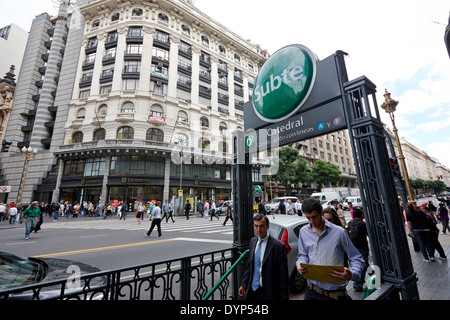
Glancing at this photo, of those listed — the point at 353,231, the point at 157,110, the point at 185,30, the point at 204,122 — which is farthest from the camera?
the point at 185,30

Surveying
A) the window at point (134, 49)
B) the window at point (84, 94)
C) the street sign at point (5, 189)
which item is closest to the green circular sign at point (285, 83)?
the window at point (134, 49)

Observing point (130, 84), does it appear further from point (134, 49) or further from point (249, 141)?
point (249, 141)

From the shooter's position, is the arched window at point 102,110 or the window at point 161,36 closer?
the arched window at point 102,110

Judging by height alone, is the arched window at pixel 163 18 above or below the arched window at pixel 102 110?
above

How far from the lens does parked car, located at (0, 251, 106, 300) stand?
8.91ft

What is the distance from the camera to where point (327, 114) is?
334cm

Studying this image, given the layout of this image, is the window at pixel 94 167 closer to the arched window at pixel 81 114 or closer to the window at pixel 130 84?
the arched window at pixel 81 114

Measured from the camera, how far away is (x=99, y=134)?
93.2 feet

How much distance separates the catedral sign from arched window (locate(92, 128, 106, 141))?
95.8ft

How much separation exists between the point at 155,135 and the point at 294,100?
27684mm

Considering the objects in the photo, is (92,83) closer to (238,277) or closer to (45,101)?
(45,101)

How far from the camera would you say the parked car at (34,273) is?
272cm

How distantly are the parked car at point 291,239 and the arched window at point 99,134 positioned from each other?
95.7 feet

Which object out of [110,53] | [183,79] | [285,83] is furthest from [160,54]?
[285,83]
